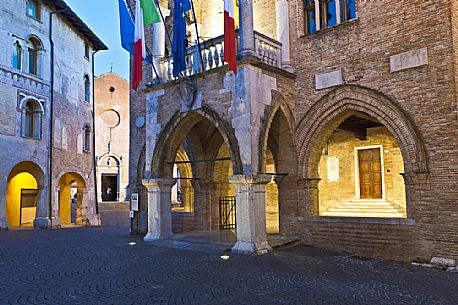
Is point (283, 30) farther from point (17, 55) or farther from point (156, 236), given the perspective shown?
point (17, 55)

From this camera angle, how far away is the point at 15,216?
19219 millimetres

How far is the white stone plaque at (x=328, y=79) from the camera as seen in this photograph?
9703mm

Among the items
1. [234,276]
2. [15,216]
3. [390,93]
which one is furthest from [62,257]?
[15,216]

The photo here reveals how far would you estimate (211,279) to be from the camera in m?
6.71

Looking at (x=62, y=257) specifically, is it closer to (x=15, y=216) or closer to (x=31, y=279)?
(x=31, y=279)

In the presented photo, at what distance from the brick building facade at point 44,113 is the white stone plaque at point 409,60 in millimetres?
13759

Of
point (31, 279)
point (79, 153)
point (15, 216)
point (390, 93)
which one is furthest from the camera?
point (79, 153)

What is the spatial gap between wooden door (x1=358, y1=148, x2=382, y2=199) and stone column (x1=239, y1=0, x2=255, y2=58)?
5.42 meters

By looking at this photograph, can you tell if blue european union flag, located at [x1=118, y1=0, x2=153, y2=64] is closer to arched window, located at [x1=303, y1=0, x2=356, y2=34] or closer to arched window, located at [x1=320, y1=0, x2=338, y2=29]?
arched window, located at [x1=303, y1=0, x2=356, y2=34]

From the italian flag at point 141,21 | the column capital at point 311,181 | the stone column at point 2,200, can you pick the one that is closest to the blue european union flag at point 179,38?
the italian flag at point 141,21

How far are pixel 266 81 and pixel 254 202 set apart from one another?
288 cm

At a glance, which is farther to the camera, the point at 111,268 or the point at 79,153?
the point at 79,153

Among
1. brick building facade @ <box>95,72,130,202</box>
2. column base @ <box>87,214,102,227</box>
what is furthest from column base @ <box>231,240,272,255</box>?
brick building facade @ <box>95,72,130,202</box>

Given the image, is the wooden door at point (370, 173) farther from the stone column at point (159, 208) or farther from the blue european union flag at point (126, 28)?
the blue european union flag at point (126, 28)
